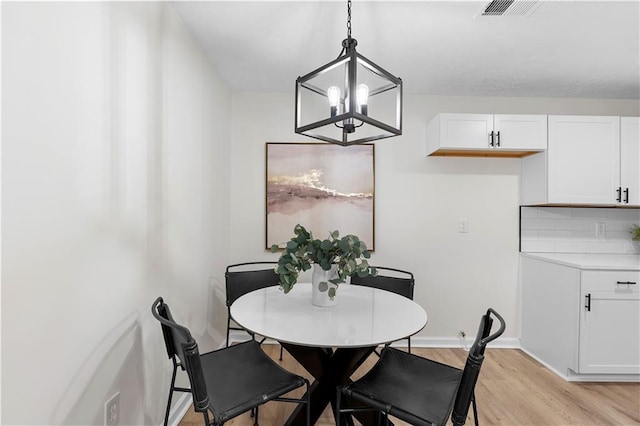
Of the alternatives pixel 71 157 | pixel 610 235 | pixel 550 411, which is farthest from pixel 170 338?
pixel 610 235

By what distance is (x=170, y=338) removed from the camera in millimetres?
1397

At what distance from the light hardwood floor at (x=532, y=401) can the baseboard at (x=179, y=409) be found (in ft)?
0.11

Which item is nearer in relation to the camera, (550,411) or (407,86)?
(550,411)

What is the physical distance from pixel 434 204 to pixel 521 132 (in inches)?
36.7

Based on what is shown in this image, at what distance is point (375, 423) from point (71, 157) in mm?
1820

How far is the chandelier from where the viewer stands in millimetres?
1298

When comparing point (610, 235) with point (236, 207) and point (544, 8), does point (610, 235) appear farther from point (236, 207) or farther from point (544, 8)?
point (236, 207)

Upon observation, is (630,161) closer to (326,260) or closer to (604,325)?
(604,325)

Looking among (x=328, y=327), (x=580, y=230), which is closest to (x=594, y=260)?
(x=580, y=230)

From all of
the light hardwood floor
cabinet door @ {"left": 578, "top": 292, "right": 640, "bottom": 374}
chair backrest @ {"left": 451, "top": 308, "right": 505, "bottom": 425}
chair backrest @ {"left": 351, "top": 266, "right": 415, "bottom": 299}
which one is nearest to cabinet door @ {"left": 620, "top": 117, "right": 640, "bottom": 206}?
cabinet door @ {"left": 578, "top": 292, "right": 640, "bottom": 374}

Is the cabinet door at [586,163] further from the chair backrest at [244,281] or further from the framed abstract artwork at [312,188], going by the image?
the chair backrest at [244,281]

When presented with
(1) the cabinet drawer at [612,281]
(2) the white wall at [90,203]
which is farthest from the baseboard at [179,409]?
(1) the cabinet drawer at [612,281]

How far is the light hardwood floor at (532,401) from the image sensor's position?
6.43ft

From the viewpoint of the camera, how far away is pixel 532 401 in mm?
2172
